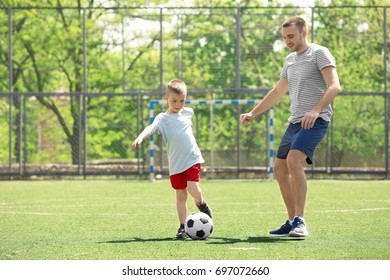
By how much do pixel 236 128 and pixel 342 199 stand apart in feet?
35.3

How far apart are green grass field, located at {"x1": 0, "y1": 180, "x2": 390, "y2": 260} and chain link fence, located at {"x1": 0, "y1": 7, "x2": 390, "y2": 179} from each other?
25.8 ft

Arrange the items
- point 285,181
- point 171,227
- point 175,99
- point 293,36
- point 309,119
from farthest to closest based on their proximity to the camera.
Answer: point 171,227
point 285,181
point 175,99
point 293,36
point 309,119

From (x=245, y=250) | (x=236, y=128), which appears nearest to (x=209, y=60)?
(x=236, y=128)

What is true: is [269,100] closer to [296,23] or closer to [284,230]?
[296,23]

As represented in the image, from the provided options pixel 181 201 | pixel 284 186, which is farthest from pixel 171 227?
pixel 284 186

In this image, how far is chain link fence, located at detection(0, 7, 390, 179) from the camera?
81.2 feet

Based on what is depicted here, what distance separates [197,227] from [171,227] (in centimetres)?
134

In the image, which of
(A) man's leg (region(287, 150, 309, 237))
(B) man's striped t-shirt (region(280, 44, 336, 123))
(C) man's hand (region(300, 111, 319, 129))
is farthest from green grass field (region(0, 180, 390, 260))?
(B) man's striped t-shirt (region(280, 44, 336, 123))

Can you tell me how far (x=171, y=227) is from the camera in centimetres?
979

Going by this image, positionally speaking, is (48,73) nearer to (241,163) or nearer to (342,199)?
(241,163)

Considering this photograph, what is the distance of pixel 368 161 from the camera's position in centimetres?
2580

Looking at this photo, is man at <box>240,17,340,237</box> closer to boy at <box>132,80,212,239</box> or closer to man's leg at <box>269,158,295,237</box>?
man's leg at <box>269,158,295,237</box>

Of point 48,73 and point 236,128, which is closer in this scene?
point 236,128

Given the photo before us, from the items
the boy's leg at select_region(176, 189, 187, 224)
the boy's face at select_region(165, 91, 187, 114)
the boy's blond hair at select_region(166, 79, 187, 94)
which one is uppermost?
the boy's blond hair at select_region(166, 79, 187, 94)
